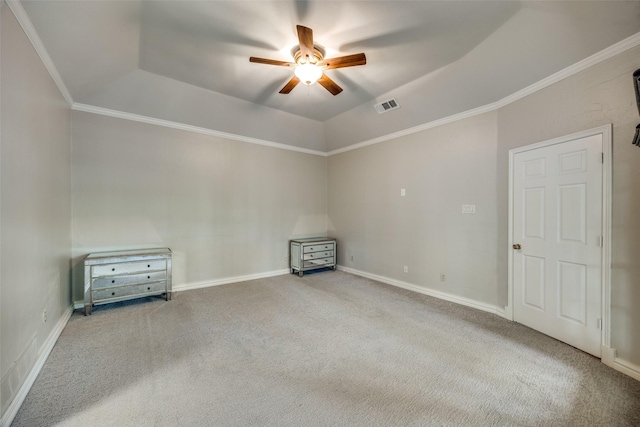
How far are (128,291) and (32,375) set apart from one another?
152 centimetres

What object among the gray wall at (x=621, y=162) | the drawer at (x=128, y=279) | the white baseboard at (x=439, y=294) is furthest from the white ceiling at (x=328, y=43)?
the white baseboard at (x=439, y=294)

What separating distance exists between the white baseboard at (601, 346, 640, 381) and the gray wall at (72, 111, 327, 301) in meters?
4.48

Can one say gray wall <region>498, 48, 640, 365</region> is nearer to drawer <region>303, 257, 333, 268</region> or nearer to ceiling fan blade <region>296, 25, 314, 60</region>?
ceiling fan blade <region>296, 25, 314, 60</region>

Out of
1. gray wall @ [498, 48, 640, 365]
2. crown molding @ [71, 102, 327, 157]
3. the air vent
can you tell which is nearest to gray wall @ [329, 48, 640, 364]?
gray wall @ [498, 48, 640, 365]

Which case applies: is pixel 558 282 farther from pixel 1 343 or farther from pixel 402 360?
pixel 1 343

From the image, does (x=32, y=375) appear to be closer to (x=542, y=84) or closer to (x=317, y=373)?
(x=317, y=373)

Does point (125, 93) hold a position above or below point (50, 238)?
above

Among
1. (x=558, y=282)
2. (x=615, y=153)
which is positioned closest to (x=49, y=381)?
(x=558, y=282)

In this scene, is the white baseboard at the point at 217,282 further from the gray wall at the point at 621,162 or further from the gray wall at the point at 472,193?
the gray wall at the point at 621,162

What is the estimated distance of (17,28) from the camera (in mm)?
1840

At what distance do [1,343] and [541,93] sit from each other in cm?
496

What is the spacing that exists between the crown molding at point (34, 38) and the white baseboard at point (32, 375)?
2.56 meters

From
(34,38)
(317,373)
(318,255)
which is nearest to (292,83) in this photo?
(34,38)

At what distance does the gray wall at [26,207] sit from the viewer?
5.56 feet
